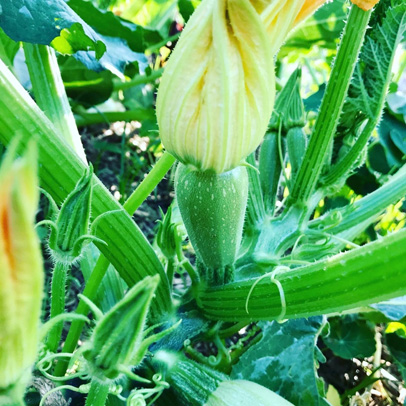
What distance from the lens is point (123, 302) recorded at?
1.90 feet

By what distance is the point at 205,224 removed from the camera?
1042 millimetres

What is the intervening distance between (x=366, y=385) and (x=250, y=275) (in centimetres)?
72

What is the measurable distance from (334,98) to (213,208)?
0.44 metres

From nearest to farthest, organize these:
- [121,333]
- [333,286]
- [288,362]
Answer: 1. [121,333]
2. [333,286]
3. [288,362]

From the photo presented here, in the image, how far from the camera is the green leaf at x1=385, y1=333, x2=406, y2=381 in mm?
1619

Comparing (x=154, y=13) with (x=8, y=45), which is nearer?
(x=8, y=45)

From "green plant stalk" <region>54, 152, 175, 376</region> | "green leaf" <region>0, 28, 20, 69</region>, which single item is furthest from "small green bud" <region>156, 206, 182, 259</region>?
"green leaf" <region>0, 28, 20, 69</region>

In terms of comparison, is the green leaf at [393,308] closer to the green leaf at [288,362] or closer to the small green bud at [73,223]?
the green leaf at [288,362]

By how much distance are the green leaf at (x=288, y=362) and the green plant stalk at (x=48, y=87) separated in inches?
27.7

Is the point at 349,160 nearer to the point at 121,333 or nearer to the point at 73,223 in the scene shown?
the point at 73,223

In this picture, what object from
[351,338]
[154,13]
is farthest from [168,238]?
[154,13]

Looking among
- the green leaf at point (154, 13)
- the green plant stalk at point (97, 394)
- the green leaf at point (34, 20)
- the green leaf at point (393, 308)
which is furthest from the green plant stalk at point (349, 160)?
the green leaf at point (154, 13)

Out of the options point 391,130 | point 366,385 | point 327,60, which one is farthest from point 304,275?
point 327,60

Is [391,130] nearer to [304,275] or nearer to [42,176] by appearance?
[304,275]
